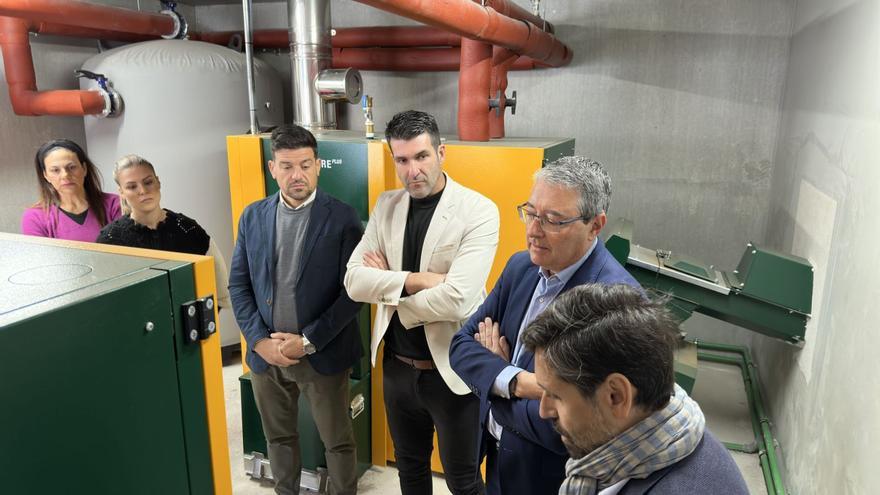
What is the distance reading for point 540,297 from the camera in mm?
1497

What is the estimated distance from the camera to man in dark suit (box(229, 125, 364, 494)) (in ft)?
7.11

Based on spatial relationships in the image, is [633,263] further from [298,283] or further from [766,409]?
[298,283]

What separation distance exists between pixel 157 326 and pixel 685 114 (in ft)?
12.1

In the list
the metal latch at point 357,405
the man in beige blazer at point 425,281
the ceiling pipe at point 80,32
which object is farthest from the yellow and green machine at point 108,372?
the ceiling pipe at point 80,32

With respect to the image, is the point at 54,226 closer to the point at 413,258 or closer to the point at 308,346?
the point at 308,346

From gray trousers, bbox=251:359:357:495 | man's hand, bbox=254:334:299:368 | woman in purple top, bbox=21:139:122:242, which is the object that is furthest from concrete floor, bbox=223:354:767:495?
woman in purple top, bbox=21:139:122:242

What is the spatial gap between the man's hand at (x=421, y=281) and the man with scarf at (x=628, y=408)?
3.24 feet

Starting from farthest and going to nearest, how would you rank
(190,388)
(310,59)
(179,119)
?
(179,119), (310,59), (190,388)

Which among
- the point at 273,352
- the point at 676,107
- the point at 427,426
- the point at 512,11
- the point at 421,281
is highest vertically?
the point at 512,11

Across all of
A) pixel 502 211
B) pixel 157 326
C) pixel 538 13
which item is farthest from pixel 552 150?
pixel 157 326

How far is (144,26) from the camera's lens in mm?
3852

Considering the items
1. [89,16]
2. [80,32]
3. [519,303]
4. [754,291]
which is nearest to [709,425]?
[754,291]

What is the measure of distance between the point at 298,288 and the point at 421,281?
536 mm

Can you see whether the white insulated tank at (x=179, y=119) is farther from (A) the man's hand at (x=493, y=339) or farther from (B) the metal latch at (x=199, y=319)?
(B) the metal latch at (x=199, y=319)
